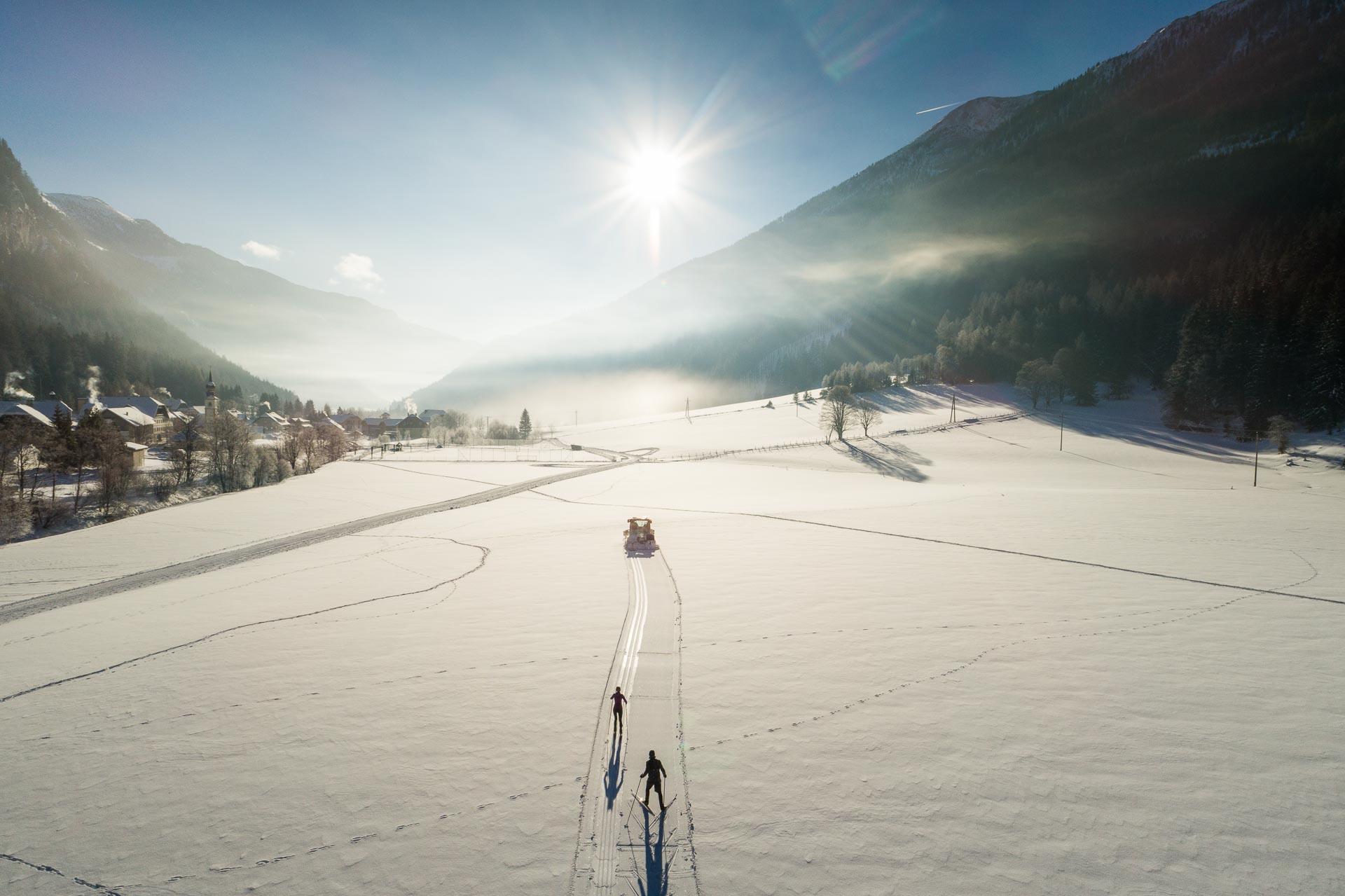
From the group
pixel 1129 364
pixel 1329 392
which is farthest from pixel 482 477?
pixel 1129 364

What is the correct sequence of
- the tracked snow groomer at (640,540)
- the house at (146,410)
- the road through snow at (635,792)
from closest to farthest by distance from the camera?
the road through snow at (635,792) < the tracked snow groomer at (640,540) < the house at (146,410)

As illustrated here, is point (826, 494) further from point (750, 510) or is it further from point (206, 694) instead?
point (206, 694)

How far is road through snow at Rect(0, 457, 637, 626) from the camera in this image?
1927cm

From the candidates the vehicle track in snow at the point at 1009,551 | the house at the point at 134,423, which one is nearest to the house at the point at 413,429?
the house at the point at 134,423

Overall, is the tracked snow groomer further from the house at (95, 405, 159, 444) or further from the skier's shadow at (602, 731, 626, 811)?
the house at (95, 405, 159, 444)

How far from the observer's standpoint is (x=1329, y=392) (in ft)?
186

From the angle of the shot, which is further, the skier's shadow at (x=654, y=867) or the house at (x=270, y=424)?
the house at (x=270, y=424)

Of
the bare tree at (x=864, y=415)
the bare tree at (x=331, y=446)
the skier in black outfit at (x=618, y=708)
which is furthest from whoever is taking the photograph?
the bare tree at (x=331, y=446)

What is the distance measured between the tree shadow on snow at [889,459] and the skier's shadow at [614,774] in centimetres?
5060

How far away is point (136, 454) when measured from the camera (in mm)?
68875

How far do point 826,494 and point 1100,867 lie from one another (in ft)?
125

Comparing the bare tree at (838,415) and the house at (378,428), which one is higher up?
the bare tree at (838,415)

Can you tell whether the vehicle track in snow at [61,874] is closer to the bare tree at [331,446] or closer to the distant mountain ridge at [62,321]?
the bare tree at [331,446]

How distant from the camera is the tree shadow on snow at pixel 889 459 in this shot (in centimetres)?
5631
